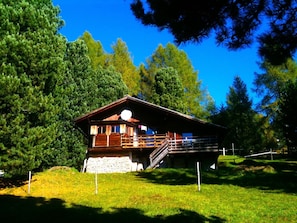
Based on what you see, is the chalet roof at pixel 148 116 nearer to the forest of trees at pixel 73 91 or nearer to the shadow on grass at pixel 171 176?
the forest of trees at pixel 73 91

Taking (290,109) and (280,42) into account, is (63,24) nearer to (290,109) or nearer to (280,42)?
(280,42)

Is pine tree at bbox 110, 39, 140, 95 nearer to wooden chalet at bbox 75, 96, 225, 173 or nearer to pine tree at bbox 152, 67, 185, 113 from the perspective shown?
pine tree at bbox 152, 67, 185, 113

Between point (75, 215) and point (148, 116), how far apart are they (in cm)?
2006

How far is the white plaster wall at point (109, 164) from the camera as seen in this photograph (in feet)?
96.9

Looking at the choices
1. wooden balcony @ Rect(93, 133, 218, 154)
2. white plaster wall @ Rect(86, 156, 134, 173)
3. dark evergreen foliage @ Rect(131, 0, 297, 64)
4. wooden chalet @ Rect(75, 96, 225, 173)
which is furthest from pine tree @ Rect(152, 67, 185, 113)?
dark evergreen foliage @ Rect(131, 0, 297, 64)

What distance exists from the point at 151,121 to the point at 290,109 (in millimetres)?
12864

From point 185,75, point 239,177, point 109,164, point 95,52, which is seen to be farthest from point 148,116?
point 95,52

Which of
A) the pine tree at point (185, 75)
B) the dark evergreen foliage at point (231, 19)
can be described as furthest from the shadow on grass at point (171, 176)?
the pine tree at point (185, 75)

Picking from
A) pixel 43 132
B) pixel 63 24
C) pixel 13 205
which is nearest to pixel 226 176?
pixel 43 132

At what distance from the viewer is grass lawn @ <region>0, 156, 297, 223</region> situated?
12.1 metres

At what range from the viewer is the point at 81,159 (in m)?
31.9

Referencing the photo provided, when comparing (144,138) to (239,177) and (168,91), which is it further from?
(168,91)

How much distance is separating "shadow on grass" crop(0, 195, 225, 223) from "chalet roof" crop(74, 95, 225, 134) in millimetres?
16748

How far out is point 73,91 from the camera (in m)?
33.7
